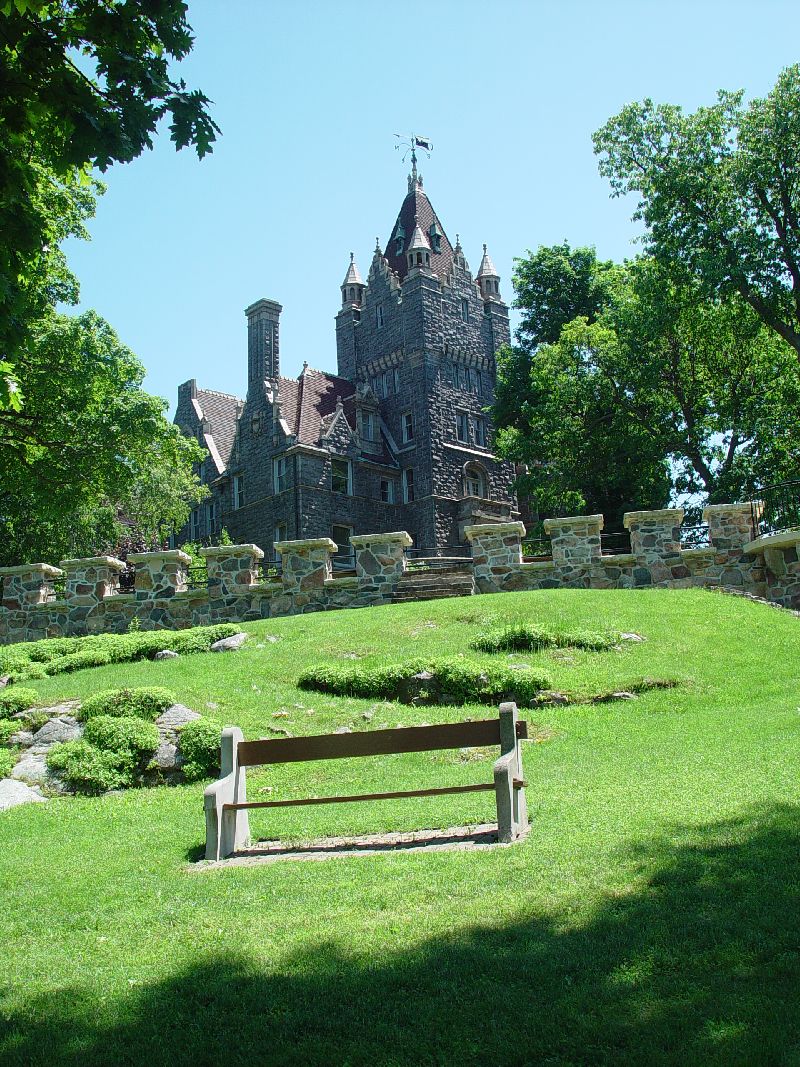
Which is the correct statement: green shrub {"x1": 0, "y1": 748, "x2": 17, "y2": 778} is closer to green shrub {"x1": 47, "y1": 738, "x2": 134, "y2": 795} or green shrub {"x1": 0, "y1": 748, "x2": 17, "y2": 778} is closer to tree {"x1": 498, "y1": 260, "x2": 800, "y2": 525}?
green shrub {"x1": 47, "y1": 738, "x2": 134, "y2": 795}

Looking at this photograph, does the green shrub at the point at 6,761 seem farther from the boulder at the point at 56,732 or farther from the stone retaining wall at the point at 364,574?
the stone retaining wall at the point at 364,574

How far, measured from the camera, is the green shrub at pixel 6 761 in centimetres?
1041

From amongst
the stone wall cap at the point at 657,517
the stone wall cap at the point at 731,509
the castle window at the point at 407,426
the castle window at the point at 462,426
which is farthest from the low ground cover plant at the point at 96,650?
the castle window at the point at 462,426

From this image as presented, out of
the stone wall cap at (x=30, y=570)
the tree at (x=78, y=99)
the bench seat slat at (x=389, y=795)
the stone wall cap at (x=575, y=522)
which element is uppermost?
the tree at (x=78, y=99)

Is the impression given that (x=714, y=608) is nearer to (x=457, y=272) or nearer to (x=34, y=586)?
(x=34, y=586)

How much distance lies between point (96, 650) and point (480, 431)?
32.7m

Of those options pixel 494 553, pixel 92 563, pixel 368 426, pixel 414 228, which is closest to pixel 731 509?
pixel 494 553

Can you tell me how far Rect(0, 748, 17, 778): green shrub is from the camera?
10.4 meters

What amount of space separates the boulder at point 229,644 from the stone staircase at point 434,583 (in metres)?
4.12

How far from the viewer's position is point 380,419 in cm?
4553

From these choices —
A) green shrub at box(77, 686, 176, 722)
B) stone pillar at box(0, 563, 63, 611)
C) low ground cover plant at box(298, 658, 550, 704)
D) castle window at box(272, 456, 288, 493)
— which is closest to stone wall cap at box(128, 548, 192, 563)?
stone pillar at box(0, 563, 63, 611)

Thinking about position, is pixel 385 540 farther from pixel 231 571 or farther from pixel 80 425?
pixel 80 425

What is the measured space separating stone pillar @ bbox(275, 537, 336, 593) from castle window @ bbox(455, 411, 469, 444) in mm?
26087

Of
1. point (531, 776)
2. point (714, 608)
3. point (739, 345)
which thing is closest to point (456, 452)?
point (739, 345)
